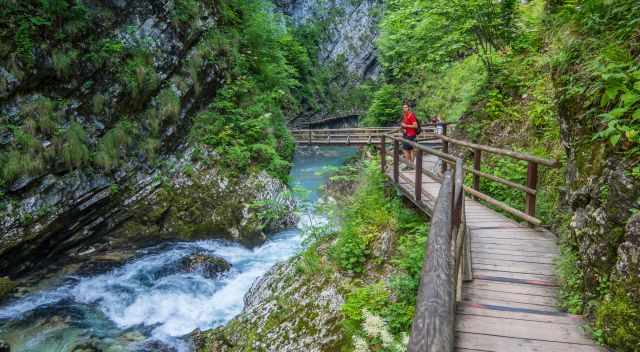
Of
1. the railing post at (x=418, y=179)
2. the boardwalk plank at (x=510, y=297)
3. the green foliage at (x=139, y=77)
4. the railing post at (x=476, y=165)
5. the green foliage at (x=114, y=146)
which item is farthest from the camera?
the green foliage at (x=139, y=77)

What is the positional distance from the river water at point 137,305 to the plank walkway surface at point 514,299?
362 cm

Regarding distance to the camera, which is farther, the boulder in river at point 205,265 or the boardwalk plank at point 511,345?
the boulder in river at point 205,265

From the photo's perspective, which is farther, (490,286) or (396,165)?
(396,165)

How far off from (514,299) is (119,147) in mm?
9912

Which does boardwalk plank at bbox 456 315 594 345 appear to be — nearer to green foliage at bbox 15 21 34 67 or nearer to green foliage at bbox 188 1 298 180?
green foliage at bbox 188 1 298 180

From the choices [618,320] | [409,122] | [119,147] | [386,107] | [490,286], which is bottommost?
[490,286]

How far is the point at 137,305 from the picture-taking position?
7.84 meters

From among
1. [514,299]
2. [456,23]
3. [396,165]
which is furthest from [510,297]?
[456,23]

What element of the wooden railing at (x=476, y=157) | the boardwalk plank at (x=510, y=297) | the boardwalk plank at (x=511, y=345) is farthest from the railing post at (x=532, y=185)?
the boardwalk plank at (x=511, y=345)

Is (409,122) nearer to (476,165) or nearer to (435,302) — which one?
(476,165)

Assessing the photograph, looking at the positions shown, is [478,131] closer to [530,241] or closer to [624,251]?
[530,241]

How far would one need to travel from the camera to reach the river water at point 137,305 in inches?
261

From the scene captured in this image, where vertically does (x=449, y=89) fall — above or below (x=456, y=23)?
below

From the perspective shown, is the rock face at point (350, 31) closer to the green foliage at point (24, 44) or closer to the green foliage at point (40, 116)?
the green foliage at point (24, 44)
